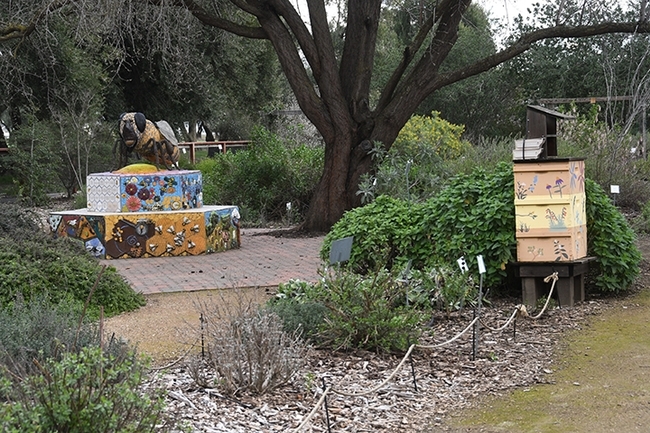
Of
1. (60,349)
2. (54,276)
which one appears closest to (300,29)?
(54,276)

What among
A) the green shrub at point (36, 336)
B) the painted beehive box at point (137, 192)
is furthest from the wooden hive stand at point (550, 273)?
the painted beehive box at point (137, 192)

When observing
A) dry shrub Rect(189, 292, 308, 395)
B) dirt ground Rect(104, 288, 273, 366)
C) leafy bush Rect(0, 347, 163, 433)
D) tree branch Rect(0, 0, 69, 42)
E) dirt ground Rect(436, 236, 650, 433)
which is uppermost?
tree branch Rect(0, 0, 69, 42)

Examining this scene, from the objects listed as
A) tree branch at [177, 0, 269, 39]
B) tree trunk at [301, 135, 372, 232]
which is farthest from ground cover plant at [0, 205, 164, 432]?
tree trunk at [301, 135, 372, 232]

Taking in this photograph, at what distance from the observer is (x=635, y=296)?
877 centimetres

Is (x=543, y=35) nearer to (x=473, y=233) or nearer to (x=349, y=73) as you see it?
(x=349, y=73)

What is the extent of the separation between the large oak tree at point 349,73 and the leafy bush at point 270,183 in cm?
253

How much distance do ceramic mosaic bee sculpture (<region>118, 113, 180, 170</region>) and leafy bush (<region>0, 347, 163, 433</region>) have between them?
34.1 feet

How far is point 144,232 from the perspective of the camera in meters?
12.9

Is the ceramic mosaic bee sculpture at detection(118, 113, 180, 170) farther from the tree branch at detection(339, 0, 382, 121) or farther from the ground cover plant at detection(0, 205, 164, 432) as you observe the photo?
the ground cover plant at detection(0, 205, 164, 432)

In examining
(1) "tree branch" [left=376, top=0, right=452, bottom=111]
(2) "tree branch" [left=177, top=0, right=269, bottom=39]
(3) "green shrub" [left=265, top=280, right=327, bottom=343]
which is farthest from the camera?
(1) "tree branch" [left=376, top=0, right=452, bottom=111]

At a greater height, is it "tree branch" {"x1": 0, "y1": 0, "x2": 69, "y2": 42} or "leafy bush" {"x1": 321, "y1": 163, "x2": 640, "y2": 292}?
"tree branch" {"x1": 0, "y1": 0, "x2": 69, "y2": 42}

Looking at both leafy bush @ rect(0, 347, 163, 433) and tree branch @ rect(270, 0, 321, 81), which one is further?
tree branch @ rect(270, 0, 321, 81)

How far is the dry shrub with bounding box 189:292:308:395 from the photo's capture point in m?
5.30

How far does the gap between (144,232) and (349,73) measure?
483 cm
